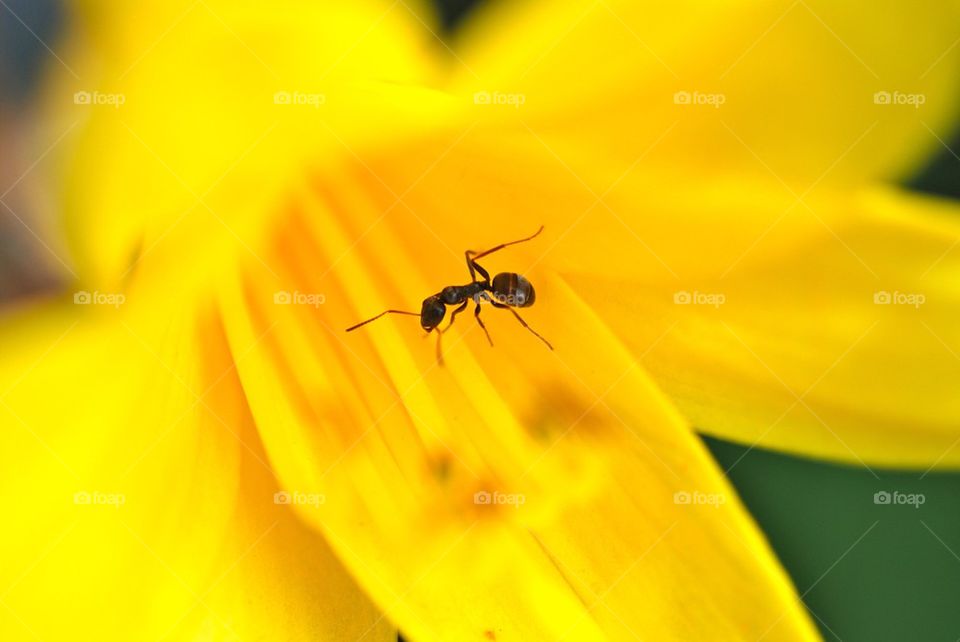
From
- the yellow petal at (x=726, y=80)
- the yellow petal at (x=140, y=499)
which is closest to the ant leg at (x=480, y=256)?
the yellow petal at (x=726, y=80)

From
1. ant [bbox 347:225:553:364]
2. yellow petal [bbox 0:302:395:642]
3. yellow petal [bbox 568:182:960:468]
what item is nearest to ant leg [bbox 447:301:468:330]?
ant [bbox 347:225:553:364]

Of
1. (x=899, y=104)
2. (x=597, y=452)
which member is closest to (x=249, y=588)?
(x=597, y=452)

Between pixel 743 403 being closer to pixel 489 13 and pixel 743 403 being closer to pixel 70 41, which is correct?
pixel 489 13

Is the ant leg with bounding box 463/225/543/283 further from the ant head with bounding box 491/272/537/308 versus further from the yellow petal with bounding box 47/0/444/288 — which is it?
the yellow petal with bounding box 47/0/444/288

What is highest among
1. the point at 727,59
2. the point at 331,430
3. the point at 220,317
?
the point at 727,59

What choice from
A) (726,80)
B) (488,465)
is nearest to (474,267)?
(488,465)
